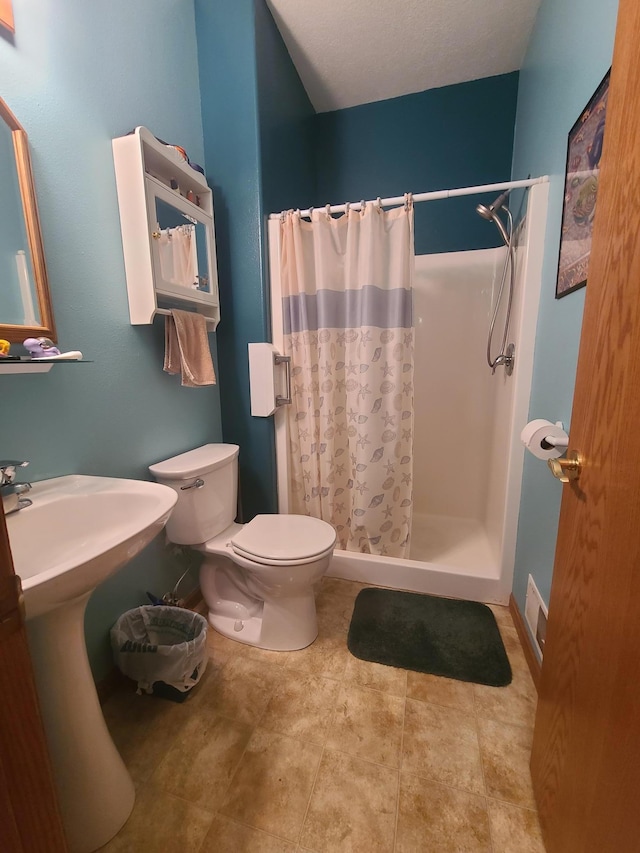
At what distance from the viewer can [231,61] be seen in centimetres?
154

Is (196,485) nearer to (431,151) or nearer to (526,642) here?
(526,642)

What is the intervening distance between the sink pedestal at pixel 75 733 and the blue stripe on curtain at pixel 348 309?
1.39 metres

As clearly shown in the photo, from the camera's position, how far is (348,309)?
1.71 metres

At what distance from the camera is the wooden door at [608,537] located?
1.81ft

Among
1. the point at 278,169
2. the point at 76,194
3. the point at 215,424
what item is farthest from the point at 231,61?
the point at 215,424

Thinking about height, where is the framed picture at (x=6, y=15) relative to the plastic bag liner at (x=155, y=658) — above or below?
above

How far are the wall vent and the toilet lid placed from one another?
2.45ft

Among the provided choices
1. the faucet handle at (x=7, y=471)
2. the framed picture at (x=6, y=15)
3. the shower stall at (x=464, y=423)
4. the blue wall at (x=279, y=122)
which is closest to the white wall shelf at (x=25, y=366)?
the faucet handle at (x=7, y=471)

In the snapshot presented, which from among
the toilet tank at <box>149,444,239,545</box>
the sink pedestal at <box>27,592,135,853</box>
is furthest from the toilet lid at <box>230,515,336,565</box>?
the sink pedestal at <box>27,592,135,853</box>

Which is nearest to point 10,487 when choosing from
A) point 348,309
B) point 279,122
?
point 348,309

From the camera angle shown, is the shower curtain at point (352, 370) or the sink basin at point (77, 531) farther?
the shower curtain at point (352, 370)

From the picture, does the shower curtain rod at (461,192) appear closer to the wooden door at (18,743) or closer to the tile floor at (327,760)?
the wooden door at (18,743)

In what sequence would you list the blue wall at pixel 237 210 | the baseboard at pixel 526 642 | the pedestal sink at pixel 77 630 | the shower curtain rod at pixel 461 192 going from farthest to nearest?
the blue wall at pixel 237 210
the shower curtain rod at pixel 461 192
the baseboard at pixel 526 642
the pedestal sink at pixel 77 630

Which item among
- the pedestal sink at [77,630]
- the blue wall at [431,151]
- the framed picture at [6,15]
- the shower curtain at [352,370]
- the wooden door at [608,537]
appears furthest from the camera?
the blue wall at [431,151]
